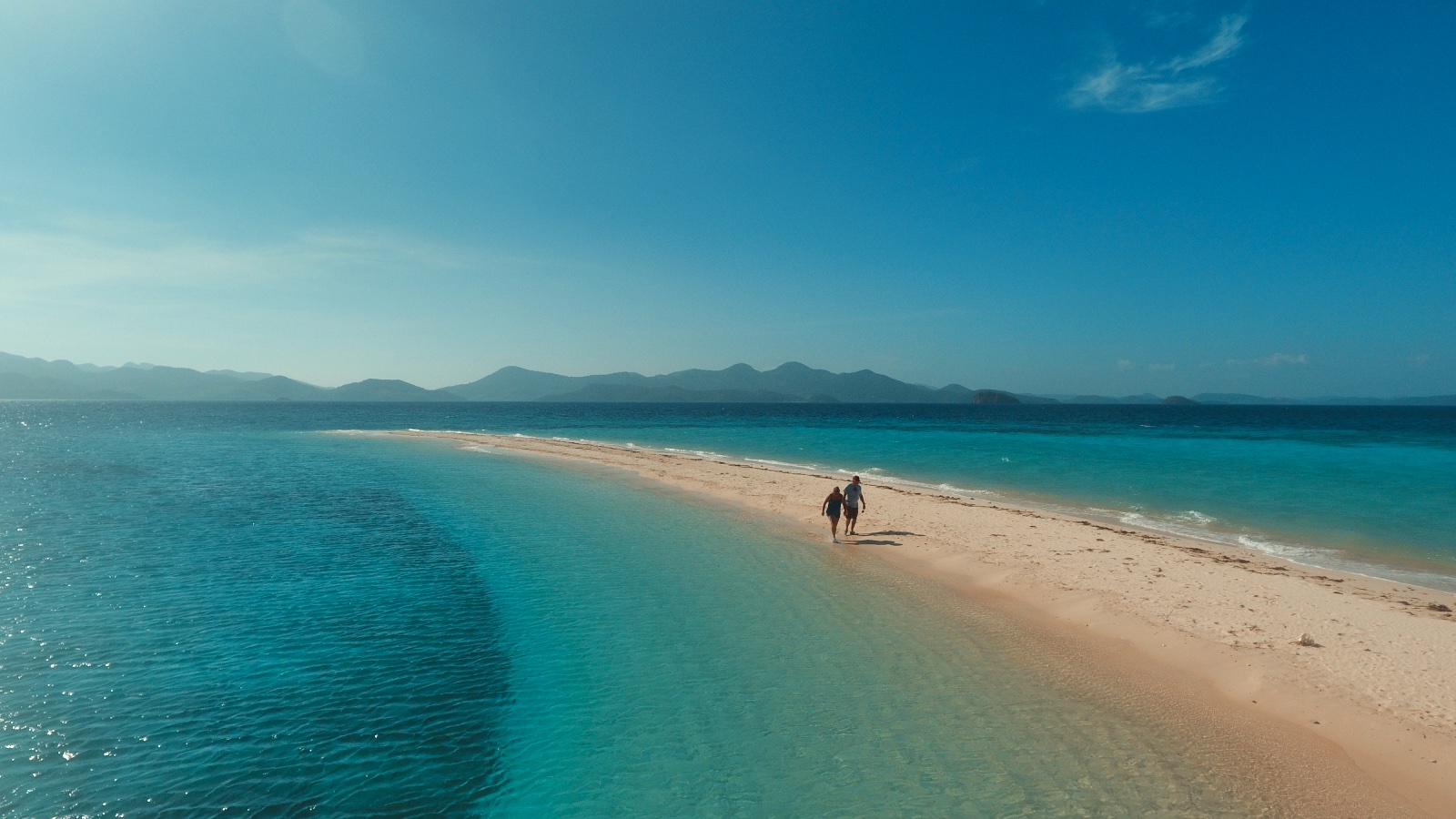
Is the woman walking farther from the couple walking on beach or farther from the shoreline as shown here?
the shoreline

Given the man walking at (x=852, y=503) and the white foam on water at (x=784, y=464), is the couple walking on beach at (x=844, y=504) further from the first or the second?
the white foam on water at (x=784, y=464)

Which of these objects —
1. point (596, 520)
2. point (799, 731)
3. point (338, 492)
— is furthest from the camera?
point (338, 492)

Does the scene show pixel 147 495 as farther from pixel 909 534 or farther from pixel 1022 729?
pixel 1022 729

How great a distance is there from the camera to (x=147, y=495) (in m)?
26.6

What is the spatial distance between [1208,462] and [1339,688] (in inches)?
1613

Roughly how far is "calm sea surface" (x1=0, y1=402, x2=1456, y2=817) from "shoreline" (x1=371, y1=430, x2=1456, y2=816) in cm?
150

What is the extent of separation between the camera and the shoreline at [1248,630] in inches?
321

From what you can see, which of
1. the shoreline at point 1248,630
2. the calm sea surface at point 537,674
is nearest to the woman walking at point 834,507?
the shoreline at point 1248,630

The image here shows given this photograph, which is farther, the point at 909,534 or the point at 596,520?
the point at 596,520

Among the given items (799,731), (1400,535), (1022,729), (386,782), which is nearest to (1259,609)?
(1022,729)

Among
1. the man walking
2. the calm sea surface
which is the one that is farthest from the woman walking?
the calm sea surface

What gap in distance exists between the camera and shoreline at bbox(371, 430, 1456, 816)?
26.8ft

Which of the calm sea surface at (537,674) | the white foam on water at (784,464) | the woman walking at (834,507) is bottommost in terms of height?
the calm sea surface at (537,674)

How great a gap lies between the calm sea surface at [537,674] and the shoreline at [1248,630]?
1.50m
